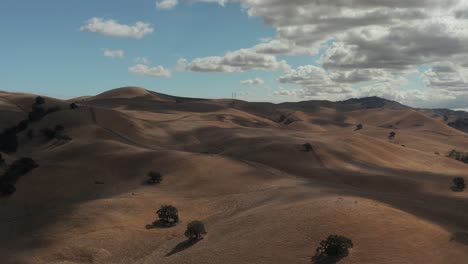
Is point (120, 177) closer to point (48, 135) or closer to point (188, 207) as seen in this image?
point (188, 207)

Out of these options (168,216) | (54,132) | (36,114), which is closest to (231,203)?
(168,216)

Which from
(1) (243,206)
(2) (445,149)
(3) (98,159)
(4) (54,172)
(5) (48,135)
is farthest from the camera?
(2) (445,149)

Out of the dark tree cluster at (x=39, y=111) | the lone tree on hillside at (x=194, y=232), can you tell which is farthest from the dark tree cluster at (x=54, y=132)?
the lone tree on hillside at (x=194, y=232)

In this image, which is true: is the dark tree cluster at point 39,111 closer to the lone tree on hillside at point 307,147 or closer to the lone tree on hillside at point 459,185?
the lone tree on hillside at point 307,147

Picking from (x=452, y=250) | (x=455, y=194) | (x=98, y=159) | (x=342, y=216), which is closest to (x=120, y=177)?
(x=98, y=159)

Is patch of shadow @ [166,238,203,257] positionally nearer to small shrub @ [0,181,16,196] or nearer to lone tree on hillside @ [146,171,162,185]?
lone tree on hillside @ [146,171,162,185]

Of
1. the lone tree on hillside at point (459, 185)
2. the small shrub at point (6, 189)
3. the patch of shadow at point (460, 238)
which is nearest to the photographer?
the patch of shadow at point (460, 238)
